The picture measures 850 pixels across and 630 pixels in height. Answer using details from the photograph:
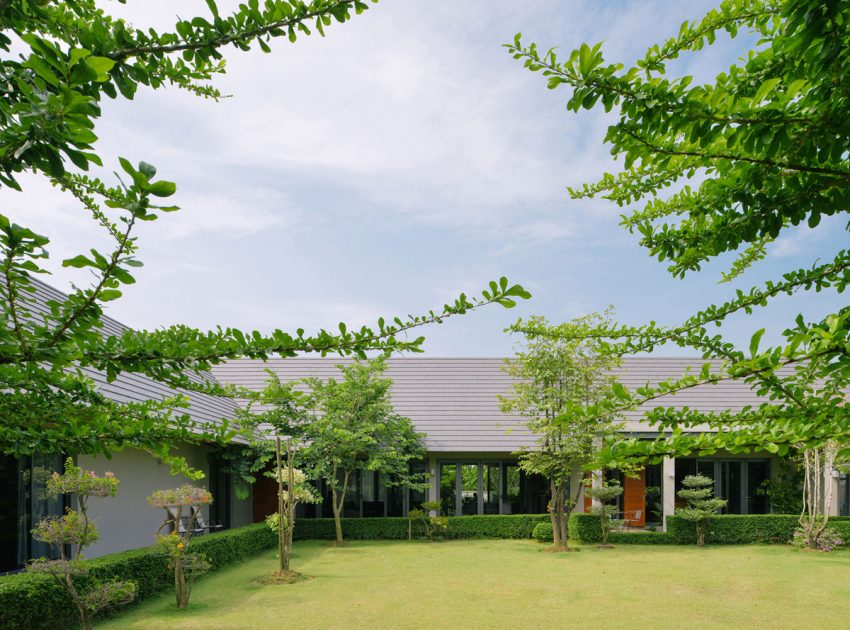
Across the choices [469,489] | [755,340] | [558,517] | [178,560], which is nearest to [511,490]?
[469,489]

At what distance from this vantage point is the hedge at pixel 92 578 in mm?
7730

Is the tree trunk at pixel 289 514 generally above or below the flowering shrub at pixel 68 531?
below

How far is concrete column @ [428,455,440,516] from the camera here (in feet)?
67.1

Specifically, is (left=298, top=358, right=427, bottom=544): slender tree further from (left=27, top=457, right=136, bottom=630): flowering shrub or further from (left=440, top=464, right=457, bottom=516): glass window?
(left=27, top=457, right=136, bottom=630): flowering shrub

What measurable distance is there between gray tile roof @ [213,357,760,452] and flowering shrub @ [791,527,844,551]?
433 centimetres

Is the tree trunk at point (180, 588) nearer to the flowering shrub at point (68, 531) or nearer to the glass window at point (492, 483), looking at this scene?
the flowering shrub at point (68, 531)

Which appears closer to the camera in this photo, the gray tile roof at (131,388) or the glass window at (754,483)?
the gray tile roof at (131,388)

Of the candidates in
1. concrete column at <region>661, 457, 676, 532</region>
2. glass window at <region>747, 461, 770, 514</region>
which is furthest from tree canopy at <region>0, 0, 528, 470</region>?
glass window at <region>747, 461, 770, 514</region>

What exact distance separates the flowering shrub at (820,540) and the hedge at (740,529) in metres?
1.05

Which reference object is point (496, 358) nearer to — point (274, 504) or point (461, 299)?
point (274, 504)

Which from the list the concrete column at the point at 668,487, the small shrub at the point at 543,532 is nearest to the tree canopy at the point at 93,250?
the small shrub at the point at 543,532

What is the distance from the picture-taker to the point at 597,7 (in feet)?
13.1

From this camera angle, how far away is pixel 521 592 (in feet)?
37.4

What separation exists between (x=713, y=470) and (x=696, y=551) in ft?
17.1
